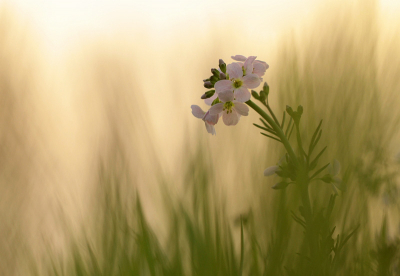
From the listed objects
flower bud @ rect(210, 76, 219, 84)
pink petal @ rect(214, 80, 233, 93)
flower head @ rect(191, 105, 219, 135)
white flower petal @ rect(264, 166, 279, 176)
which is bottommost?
white flower petal @ rect(264, 166, 279, 176)

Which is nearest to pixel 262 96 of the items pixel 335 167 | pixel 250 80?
pixel 250 80

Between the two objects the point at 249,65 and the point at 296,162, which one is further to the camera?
the point at 249,65

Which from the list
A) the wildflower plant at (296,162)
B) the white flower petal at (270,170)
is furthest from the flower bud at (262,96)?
the white flower petal at (270,170)

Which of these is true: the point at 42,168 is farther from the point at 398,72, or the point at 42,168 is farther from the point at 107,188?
the point at 398,72

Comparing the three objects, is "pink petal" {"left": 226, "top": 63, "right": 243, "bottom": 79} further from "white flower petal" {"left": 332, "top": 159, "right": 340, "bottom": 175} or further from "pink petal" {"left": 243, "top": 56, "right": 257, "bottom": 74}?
"white flower petal" {"left": 332, "top": 159, "right": 340, "bottom": 175}

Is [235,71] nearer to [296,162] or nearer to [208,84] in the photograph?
[208,84]

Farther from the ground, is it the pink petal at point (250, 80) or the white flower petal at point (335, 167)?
the pink petal at point (250, 80)

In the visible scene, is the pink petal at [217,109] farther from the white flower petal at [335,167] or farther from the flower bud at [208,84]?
the white flower petal at [335,167]

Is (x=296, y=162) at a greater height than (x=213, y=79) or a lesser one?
lesser

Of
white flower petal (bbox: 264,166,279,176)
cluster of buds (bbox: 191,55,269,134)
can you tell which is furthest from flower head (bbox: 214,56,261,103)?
white flower petal (bbox: 264,166,279,176)
